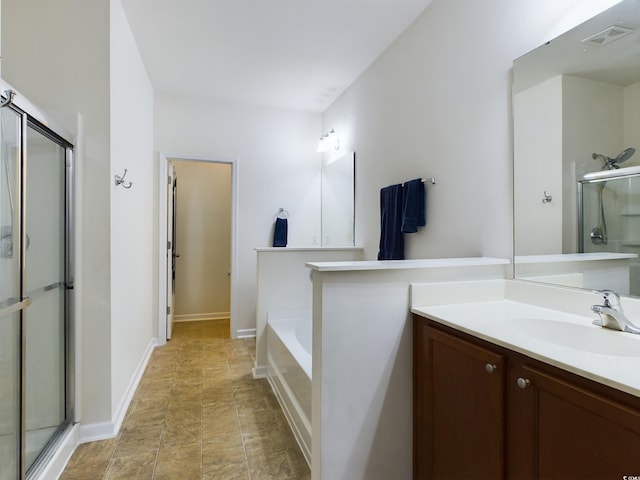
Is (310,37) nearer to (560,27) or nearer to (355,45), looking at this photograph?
(355,45)

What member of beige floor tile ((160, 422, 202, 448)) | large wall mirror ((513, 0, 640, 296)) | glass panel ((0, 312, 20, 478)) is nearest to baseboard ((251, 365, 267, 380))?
beige floor tile ((160, 422, 202, 448))

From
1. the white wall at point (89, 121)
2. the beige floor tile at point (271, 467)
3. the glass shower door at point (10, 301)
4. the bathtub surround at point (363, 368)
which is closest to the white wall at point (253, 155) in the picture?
the white wall at point (89, 121)

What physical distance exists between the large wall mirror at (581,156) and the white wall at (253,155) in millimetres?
2720

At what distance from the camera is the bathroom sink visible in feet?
3.47

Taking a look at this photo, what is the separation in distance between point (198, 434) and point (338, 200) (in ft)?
8.20

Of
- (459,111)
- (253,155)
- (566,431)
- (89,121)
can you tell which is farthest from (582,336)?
(253,155)

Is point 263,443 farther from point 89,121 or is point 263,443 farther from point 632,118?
point 632,118

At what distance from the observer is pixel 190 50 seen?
108 inches

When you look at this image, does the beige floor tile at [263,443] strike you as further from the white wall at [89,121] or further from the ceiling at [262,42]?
the ceiling at [262,42]

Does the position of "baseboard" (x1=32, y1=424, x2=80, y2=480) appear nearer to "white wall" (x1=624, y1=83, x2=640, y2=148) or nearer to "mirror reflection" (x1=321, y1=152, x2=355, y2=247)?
"mirror reflection" (x1=321, y1=152, x2=355, y2=247)

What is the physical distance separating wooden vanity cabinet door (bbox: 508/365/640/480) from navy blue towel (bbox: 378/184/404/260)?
1.51 m

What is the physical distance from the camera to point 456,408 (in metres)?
1.22

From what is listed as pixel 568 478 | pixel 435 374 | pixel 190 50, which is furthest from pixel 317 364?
pixel 190 50

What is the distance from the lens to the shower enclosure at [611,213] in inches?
46.7
